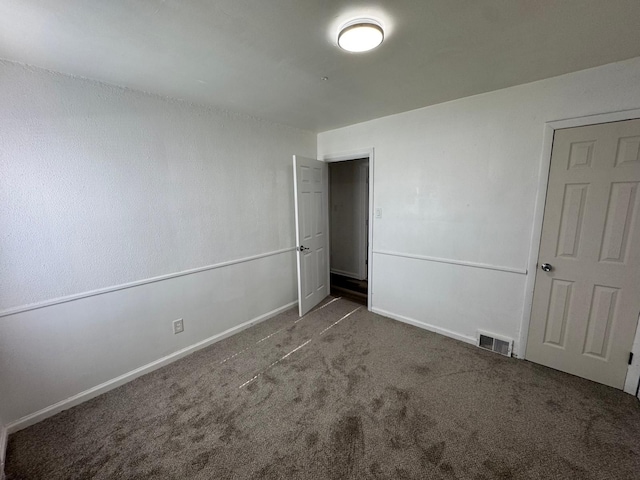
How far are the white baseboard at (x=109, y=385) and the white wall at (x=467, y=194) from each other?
1.95 meters

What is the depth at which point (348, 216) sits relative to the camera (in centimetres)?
477

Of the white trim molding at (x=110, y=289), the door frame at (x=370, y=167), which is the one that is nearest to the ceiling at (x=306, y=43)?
the door frame at (x=370, y=167)

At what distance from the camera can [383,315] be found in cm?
325

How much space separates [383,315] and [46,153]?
3412mm

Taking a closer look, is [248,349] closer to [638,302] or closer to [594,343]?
[594,343]

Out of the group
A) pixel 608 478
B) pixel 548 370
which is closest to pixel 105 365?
pixel 608 478

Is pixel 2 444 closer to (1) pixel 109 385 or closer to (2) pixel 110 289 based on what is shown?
(1) pixel 109 385

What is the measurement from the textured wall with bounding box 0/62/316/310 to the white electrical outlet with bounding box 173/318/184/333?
51 centimetres

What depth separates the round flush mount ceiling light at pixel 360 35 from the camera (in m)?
1.29

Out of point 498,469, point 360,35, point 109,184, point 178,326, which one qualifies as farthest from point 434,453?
point 109,184

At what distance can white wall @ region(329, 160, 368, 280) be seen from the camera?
15.0 feet

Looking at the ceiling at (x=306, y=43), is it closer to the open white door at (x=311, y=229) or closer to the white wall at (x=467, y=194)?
the white wall at (x=467, y=194)

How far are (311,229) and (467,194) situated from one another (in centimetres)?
→ 181

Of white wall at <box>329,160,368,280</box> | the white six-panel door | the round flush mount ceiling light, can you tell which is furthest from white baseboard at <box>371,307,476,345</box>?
the round flush mount ceiling light
